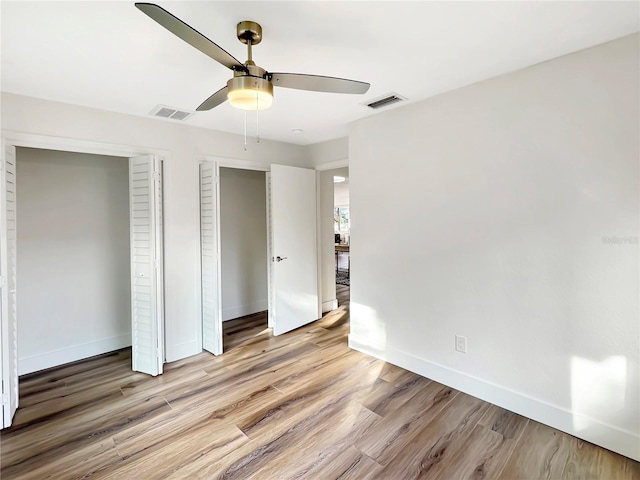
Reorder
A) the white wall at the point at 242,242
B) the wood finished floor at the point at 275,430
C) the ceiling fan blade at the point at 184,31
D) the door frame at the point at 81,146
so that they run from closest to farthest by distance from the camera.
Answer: the ceiling fan blade at the point at 184,31 → the wood finished floor at the point at 275,430 → the door frame at the point at 81,146 → the white wall at the point at 242,242

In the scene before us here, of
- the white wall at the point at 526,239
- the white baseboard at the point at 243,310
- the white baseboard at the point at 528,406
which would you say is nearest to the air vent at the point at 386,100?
the white wall at the point at 526,239

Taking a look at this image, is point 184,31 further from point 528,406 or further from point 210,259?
point 528,406

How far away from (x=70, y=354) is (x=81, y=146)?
6.97 feet

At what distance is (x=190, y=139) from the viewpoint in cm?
332

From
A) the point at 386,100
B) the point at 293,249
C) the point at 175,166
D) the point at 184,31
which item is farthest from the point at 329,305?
the point at 184,31

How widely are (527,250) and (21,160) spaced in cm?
442

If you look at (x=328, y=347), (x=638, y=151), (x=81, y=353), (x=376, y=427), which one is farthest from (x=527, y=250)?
(x=81, y=353)

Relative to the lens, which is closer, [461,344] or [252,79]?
[252,79]

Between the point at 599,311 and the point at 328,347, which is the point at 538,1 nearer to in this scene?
the point at 599,311

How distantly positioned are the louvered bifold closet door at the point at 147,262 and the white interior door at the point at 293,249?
130 centimetres

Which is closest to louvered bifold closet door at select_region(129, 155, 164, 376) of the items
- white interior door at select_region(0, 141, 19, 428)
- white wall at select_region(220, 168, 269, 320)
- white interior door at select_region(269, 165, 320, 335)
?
white interior door at select_region(0, 141, 19, 428)

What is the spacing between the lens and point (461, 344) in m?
2.60

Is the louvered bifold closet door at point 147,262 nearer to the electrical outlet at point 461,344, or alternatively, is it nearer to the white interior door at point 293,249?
the white interior door at point 293,249

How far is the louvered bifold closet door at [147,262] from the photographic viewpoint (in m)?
2.94
